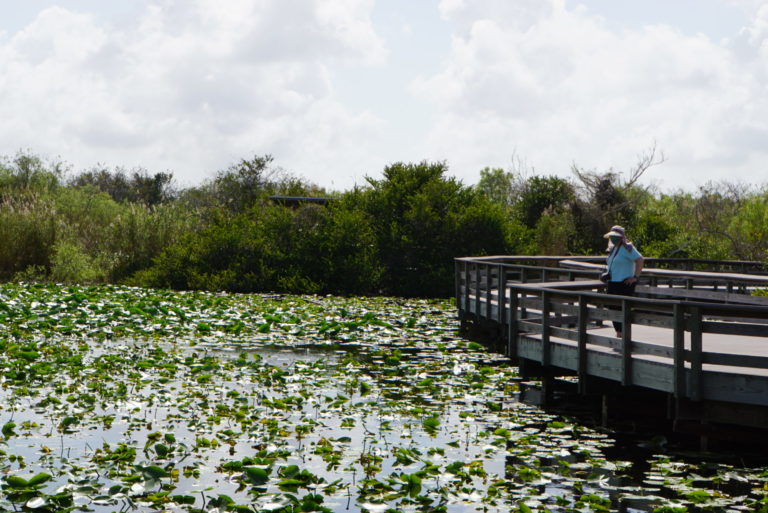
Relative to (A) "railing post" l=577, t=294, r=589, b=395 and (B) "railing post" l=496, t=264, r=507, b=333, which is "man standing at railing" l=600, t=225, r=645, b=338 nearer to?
(A) "railing post" l=577, t=294, r=589, b=395

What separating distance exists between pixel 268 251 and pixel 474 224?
7301 millimetres

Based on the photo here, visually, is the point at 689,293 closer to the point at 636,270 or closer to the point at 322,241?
the point at 636,270

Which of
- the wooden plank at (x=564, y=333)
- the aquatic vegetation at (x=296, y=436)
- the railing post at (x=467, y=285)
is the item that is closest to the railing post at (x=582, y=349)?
the wooden plank at (x=564, y=333)

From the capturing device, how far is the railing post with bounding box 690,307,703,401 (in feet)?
31.3

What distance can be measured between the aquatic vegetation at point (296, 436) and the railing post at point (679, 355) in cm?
92

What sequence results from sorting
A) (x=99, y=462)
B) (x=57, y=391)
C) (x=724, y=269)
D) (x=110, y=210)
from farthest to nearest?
(x=110, y=210) → (x=724, y=269) → (x=57, y=391) → (x=99, y=462)

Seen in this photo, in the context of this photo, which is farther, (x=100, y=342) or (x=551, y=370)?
(x=100, y=342)

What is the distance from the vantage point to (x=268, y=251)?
31.1m

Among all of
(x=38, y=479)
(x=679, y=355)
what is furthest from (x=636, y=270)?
(x=38, y=479)

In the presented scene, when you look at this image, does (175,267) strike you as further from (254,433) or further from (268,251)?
(254,433)

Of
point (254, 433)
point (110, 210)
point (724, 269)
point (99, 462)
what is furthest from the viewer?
point (110, 210)

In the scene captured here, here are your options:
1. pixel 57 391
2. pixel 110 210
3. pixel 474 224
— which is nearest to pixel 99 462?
pixel 57 391

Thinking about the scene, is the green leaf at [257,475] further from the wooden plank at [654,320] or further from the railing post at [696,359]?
the wooden plank at [654,320]

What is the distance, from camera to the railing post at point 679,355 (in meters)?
9.66
